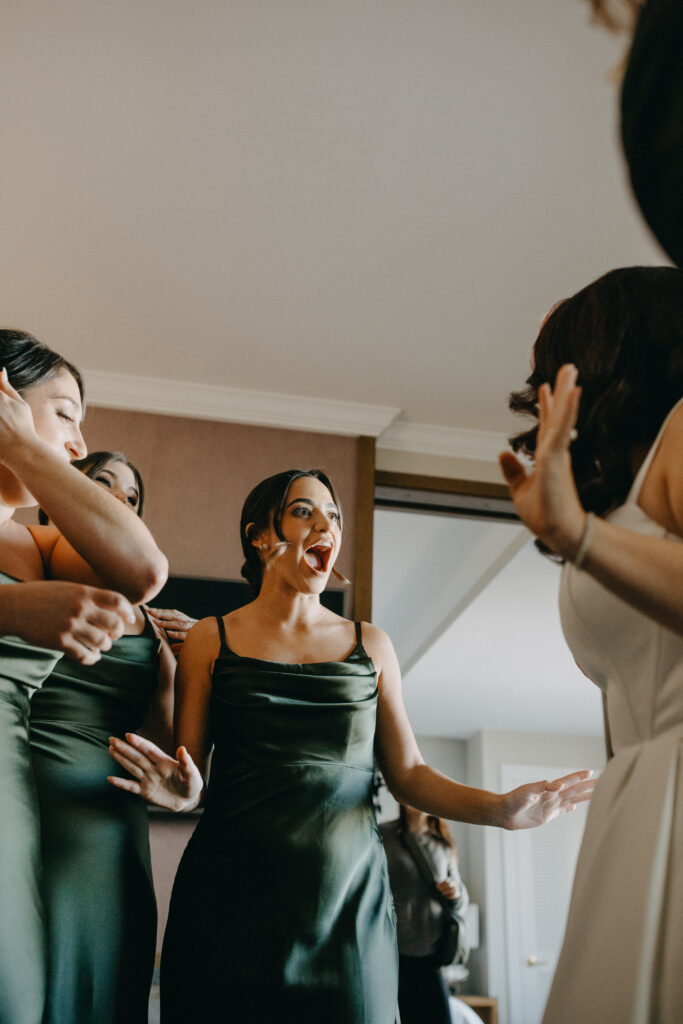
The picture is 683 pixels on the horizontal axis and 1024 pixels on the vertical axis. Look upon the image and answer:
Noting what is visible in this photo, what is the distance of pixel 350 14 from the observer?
225 cm

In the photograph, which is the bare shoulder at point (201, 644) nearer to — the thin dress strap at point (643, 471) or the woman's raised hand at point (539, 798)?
the woman's raised hand at point (539, 798)

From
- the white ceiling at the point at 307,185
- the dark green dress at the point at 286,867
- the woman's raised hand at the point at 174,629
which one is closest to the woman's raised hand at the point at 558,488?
the dark green dress at the point at 286,867

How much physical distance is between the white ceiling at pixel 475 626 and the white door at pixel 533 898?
1.04 metres

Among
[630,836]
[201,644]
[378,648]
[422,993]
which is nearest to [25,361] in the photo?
[201,644]

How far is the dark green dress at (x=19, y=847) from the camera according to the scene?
45.6 inches

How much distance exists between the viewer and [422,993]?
3131 millimetres

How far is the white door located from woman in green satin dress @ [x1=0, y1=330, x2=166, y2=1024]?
8412 millimetres

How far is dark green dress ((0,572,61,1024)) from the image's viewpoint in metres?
1.16

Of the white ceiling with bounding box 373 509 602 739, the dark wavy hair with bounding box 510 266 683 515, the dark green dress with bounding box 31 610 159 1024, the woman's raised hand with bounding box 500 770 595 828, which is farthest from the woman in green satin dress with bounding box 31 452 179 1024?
the white ceiling with bounding box 373 509 602 739

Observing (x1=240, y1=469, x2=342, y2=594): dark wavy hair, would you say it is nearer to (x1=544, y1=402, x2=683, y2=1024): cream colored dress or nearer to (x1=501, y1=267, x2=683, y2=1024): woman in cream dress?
(x1=501, y1=267, x2=683, y2=1024): woman in cream dress

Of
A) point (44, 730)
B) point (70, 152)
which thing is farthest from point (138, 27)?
point (44, 730)

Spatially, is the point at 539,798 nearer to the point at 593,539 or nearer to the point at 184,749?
the point at 184,749

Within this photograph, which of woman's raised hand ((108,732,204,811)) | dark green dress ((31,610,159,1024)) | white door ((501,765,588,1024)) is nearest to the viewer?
dark green dress ((31,610,159,1024))

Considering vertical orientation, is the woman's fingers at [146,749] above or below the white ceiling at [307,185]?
below
